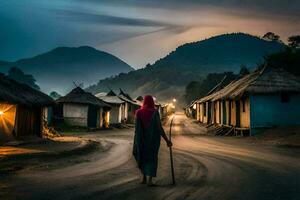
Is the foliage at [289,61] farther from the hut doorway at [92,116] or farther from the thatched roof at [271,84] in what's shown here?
the hut doorway at [92,116]

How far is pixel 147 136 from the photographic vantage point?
1022cm

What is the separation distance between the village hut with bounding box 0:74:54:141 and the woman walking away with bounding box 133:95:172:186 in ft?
41.8

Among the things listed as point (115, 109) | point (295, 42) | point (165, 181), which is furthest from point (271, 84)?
point (295, 42)

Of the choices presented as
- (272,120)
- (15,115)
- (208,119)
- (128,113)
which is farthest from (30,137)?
(128,113)

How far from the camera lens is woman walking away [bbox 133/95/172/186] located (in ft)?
33.0

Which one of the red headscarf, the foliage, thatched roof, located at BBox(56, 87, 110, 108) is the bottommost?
the red headscarf

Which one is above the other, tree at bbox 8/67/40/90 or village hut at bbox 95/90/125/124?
tree at bbox 8/67/40/90

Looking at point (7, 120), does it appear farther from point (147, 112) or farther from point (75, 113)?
point (75, 113)

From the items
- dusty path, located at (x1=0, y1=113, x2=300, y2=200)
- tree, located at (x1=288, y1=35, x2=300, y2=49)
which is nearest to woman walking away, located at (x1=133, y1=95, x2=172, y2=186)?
dusty path, located at (x1=0, y1=113, x2=300, y2=200)

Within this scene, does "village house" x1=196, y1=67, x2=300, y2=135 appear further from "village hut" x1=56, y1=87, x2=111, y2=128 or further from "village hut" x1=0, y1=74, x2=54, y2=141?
"village hut" x1=56, y1=87, x2=111, y2=128

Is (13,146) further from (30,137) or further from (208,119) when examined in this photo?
(208,119)

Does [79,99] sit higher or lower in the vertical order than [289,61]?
lower

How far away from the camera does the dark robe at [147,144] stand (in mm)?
9992

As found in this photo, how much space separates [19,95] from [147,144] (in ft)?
52.4
